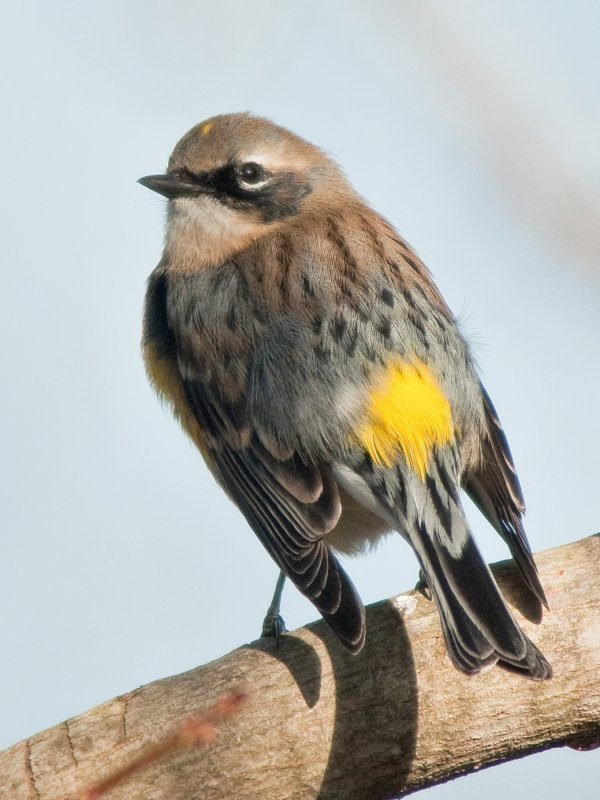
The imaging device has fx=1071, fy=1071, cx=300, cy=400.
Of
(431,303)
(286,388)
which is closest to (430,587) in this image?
(286,388)

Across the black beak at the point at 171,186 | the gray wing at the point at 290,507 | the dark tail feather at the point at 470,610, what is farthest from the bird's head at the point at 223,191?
the dark tail feather at the point at 470,610

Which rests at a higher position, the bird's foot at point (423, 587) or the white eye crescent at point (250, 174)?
the white eye crescent at point (250, 174)

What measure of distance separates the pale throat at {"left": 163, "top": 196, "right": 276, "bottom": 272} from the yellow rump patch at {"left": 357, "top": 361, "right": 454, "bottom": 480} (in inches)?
66.2

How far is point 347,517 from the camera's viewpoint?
254 inches

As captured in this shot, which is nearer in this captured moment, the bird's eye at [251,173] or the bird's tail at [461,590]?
the bird's tail at [461,590]

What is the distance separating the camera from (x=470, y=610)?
504cm

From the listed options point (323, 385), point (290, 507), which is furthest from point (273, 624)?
point (323, 385)

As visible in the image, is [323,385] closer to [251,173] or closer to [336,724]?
[336,724]

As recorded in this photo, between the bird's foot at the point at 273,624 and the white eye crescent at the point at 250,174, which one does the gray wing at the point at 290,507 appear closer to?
the bird's foot at the point at 273,624

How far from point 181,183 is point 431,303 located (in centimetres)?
199

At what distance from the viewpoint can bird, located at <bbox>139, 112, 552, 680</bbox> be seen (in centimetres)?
542

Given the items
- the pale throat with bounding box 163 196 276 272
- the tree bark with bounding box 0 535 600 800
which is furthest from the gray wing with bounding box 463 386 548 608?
the pale throat with bounding box 163 196 276 272

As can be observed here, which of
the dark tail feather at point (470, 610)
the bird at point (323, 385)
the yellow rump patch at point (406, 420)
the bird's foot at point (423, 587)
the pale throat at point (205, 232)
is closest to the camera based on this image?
the dark tail feather at point (470, 610)

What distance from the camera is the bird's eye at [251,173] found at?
7.53 metres
